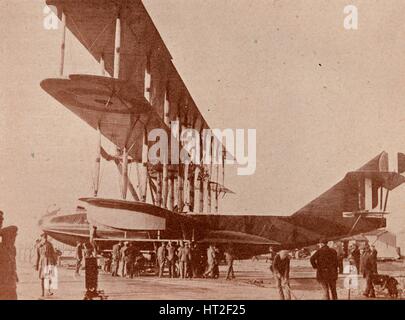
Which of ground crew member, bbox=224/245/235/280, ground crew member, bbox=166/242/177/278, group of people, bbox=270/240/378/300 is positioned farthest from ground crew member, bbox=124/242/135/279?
group of people, bbox=270/240/378/300

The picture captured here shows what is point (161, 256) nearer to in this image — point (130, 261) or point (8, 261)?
point (130, 261)

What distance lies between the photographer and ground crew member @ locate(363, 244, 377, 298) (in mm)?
8492

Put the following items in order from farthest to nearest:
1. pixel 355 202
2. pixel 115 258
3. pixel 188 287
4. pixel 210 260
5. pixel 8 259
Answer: pixel 355 202
pixel 210 260
pixel 115 258
pixel 188 287
pixel 8 259

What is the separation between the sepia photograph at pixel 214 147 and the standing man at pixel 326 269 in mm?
20

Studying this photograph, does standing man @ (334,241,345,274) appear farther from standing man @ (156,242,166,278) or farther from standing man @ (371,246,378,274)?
standing man @ (156,242,166,278)

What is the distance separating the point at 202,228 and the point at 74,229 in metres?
2.63

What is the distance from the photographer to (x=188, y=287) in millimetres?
8656

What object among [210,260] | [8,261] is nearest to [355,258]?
[210,260]

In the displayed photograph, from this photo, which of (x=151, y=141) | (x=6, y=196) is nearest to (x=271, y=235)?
(x=151, y=141)

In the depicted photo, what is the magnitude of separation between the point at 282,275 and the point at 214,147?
2614 millimetres

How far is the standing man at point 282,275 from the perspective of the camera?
8.30 m

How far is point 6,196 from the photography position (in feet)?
28.6

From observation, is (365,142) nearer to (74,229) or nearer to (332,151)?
(332,151)

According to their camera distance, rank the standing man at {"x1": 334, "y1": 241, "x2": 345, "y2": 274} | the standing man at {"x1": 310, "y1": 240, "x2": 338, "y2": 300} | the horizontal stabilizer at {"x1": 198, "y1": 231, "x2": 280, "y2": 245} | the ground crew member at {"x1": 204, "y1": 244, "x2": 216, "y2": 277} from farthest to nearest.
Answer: the horizontal stabilizer at {"x1": 198, "y1": 231, "x2": 280, "y2": 245} → the ground crew member at {"x1": 204, "y1": 244, "x2": 216, "y2": 277} → the standing man at {"x1": 334, "y1": 241, "x2": 345, "y2": 274} → the standing man at {"x1": 310, "y1": 240, "x2": 338, "y2": 300}
